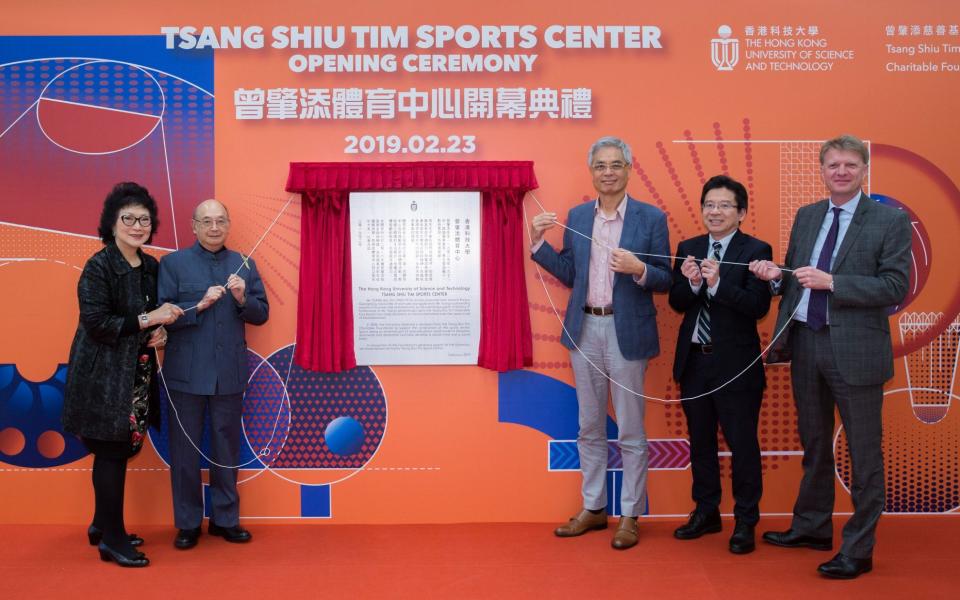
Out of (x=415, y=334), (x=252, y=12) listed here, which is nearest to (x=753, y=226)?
(x=415, y=334)

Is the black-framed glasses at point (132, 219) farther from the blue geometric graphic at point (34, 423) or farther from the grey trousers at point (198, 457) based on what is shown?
the blue geometric graphic at point (34, 423)

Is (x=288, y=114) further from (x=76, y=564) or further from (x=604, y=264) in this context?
(x=76, y=564)

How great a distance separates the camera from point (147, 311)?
3090 mm

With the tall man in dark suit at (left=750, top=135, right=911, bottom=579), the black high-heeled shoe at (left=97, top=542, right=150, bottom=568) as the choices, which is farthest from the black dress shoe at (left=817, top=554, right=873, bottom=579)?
the black high-heeled shoe at (left=97, top=542, right=150, bottom=568)

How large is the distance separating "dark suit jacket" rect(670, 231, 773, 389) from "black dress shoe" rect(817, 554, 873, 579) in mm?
750

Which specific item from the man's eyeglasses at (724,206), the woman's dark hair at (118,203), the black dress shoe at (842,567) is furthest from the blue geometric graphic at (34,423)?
the black dress shoe at (842,567)

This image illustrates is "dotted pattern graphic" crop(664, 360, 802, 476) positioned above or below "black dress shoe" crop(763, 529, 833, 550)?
above

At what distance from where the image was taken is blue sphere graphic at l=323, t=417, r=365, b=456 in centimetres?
355

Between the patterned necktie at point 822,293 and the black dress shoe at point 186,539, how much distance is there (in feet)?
9.33

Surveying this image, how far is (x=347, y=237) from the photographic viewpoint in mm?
3518

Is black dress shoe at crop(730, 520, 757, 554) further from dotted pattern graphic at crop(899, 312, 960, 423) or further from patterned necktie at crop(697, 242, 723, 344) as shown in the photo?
dotted pattern graphic at crop(899, 312, 960, 423)

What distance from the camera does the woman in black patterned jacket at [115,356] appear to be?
293cm

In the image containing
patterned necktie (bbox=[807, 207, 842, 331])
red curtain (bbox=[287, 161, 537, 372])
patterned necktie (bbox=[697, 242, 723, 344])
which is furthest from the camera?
red curtain (bbox=[287, 161, 537, 372])

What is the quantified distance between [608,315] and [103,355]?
2171 millimetres
